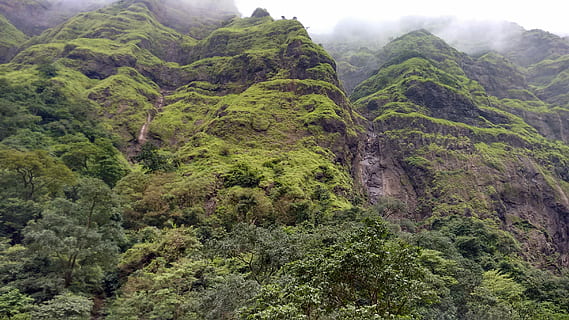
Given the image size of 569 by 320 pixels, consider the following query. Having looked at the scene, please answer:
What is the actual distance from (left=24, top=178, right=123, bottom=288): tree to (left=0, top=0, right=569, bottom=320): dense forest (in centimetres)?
15

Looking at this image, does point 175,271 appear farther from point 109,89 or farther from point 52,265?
point 109,89

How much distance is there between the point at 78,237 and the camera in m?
23.6

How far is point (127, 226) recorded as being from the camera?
124ft

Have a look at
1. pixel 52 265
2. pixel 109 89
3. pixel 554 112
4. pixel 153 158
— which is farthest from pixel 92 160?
pixel 554 112

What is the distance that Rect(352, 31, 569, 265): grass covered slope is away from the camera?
242ft

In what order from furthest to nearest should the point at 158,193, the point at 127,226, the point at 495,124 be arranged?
the point at 495,124 < the point at 158,193 < the point at 127,226

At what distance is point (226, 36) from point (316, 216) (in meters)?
108

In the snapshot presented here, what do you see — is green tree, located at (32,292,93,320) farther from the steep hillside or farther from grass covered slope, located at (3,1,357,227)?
the steep hillside

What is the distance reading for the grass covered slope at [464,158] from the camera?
A: 242 ft

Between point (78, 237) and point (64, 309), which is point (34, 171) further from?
point (64, 309)

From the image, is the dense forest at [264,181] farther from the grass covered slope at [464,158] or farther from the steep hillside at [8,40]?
the steep hillside at [8,40]

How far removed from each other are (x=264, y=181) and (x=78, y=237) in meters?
27.6

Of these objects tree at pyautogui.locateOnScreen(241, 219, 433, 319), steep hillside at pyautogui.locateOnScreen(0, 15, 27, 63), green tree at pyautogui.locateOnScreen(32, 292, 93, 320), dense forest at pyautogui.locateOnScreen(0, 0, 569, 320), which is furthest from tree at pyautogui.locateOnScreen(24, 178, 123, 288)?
steep hillside at pyautogui.locateOnScreen(0, 15, 27, 63)

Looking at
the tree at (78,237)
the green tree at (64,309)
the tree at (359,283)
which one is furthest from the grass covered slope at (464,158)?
the green tree at (64,309)
